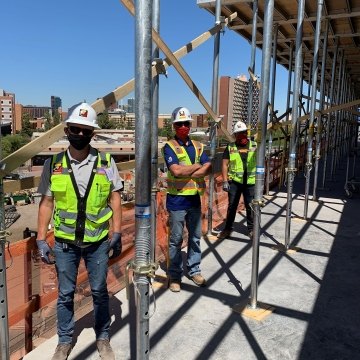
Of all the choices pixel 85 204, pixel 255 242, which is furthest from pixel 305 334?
pixel 85 204

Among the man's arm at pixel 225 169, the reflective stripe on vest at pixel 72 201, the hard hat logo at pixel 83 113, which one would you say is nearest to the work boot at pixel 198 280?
the reflective stripe on vest at pixel 72 201

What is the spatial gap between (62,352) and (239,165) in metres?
4.16

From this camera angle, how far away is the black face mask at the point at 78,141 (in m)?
2.89

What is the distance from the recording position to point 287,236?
5797 mm

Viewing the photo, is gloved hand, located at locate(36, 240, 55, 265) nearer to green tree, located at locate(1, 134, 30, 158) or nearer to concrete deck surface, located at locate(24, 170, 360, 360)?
concrete deck surface, located at locate(24, 170, 360, 360)

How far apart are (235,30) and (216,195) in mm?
5562

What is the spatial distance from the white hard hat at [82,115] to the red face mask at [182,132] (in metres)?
1.56

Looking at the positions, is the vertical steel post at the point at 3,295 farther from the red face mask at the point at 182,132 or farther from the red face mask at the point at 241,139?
the red face mask at the point at 241,139

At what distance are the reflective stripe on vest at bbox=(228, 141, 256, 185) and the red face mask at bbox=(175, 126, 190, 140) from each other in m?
2.18

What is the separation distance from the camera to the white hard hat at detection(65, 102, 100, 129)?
9.20 ft

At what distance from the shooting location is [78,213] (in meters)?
2.96

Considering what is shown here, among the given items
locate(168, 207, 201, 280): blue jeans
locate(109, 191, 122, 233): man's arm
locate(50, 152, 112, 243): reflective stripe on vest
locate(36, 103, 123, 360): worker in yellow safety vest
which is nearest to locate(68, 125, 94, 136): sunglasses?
locate(36, 103, 123, 360): worker in yellow safety vest

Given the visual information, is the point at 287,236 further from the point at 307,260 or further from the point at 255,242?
the point at 255,242

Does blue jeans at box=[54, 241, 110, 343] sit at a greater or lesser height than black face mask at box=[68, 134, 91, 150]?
lesser
